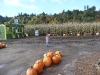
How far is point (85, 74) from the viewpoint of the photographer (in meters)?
5.63

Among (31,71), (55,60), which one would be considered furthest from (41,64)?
(55,60)

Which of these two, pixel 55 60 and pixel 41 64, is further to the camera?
pixel 55 60

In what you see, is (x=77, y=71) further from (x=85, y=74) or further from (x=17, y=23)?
(x=17, y=23)

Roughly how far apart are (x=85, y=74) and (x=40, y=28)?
2629 cm

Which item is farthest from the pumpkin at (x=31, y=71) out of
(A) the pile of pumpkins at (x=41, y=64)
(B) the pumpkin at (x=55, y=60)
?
(B) the pumpkin at (x=55, y=60)

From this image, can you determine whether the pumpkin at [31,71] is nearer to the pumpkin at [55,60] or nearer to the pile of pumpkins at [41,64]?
the pile of pumpkins at [41,64]

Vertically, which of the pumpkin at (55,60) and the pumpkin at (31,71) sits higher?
the pumpkin at (55,60)

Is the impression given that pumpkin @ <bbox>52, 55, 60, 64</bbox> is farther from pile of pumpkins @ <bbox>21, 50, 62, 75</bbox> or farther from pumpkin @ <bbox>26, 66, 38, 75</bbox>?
pumpkin @ <bbox>26, 66, 38, 75</bbox>

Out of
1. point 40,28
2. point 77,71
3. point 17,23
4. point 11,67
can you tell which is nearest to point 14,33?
point 17,23

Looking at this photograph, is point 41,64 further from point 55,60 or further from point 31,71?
point 55,60

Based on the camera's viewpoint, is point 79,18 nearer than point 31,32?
No

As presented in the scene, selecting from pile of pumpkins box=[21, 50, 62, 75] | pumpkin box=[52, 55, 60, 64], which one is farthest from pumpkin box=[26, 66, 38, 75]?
pumpkin box=[52, 55, 60, 64]

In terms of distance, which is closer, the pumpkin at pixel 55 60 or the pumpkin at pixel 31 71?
the pumpkin at pixel 31 71

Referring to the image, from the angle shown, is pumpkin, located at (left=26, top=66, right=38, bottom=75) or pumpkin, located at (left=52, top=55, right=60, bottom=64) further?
pumpkin, located at (left=52, top=55, right=60, bottom=64)
